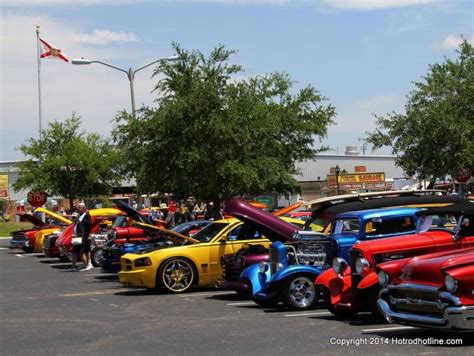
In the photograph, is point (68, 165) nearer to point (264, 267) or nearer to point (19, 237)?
point (19, 237)

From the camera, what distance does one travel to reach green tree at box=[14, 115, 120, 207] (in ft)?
134

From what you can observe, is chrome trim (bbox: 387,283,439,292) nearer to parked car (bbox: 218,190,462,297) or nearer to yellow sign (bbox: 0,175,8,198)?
parked car (bbox: 218,190,462,297)

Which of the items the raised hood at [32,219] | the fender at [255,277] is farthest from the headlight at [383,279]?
the raised hood at [32,219]

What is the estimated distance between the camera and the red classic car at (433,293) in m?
7.72

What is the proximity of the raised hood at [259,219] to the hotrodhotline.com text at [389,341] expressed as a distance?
469 centimetres

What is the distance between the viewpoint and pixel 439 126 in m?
26.2

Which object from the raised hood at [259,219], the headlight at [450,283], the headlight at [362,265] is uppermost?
the raised hood at [259,219]

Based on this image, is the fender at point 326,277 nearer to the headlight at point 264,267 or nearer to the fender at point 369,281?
the fender at point 369,281

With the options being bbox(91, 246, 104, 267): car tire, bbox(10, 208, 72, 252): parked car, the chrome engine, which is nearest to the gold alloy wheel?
the chrome engine

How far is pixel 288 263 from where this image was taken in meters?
12.2

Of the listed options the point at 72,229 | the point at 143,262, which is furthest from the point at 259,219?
the point at 72,229

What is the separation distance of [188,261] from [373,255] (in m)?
5.41

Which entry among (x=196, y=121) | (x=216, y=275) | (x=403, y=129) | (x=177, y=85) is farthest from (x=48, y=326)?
(x=403, y=129)

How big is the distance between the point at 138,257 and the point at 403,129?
15975mm
